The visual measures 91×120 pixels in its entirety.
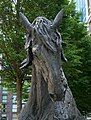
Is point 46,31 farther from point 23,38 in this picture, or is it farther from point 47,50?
point 23,38

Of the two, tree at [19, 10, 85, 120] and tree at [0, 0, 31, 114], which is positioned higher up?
tree at [0, 0, 31, 114]

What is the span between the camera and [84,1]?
1976 inches

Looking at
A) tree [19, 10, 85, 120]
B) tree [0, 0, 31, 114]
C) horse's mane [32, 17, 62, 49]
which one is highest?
tree [0, 0, 31, 114]

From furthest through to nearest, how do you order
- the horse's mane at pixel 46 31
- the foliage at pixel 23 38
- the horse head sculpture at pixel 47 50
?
the foliage at pixel 23 38 < the horse's mane at pixel 46 31 < the horse head sculpture at pixel 47 50

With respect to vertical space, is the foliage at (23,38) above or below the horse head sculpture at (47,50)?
above

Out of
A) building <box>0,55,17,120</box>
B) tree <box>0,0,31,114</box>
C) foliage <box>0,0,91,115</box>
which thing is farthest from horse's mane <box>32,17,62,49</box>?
building <box>0,55,17,120</box>

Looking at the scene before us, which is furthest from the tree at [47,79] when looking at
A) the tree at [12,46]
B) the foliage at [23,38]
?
the tree at [12,46]

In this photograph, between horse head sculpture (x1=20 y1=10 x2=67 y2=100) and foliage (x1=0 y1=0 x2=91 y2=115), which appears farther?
foliage (x1=0 y1=0 x2=91 y2=115)

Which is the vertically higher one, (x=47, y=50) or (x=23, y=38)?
(x=23, y=38)

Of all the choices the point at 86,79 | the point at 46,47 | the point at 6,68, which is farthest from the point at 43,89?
the point at 86,79

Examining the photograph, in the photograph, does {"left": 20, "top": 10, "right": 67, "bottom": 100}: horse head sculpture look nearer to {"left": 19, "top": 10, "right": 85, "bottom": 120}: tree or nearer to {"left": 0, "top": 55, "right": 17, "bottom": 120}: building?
{"left": 19, "top": 10, "right": 85, "bottom": 120}: tree

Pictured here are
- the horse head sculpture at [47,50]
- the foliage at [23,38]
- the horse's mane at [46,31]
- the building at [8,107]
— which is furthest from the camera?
the building at [8,107]

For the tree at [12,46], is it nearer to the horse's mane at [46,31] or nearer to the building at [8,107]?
the horse's mane at [46,31]

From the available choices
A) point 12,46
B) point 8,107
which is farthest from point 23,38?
point 8,107
